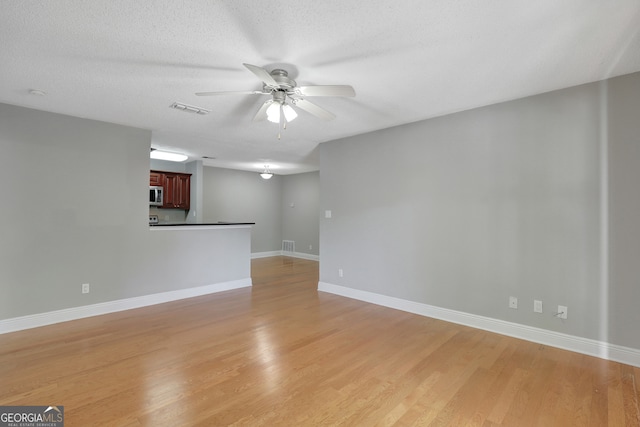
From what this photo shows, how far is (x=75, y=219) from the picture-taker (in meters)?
3.62

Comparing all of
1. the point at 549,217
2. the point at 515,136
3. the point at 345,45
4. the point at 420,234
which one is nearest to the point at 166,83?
the point at 345,45

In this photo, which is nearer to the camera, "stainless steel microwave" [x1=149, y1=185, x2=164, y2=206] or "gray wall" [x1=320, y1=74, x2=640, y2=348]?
"gray wall" [x1=320, y1=74, x2=640, y2=348]

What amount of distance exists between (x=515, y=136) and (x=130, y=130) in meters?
4.84

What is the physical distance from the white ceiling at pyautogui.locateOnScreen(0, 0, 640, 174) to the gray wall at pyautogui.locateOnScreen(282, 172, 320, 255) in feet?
16.4

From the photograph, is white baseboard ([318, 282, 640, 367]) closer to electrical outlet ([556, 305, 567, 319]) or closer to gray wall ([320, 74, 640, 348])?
gray wall ([320, 74, 640, 348])

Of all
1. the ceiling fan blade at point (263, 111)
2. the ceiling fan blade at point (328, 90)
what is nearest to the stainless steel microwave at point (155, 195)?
the ceiling fan blade at point (263, 111)

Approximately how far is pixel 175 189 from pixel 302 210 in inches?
134

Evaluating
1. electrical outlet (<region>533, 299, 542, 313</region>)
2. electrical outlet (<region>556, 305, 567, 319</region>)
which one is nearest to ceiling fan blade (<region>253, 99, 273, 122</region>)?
electrical outlet (<region>533, 299, 542, 313</region>)

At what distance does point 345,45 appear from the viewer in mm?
2094

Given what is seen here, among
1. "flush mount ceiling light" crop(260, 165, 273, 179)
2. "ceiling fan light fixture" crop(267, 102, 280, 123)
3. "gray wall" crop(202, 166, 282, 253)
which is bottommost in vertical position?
"gray wall" crop(202, 166, 282, 253)

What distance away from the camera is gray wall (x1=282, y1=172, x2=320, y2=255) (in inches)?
324

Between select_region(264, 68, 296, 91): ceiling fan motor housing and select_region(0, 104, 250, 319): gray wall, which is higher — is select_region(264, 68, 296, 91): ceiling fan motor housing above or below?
above

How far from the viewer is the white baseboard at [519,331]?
255 centimetres

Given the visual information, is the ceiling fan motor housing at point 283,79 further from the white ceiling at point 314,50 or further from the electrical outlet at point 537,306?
the electrical outlet at point 537,306
